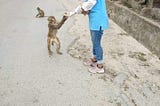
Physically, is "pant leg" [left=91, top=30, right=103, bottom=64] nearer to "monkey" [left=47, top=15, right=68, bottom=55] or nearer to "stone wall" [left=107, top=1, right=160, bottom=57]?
"monkey" [left=47, top=15, right=68, bottom=55]

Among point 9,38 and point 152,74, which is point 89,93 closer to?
point 152,74

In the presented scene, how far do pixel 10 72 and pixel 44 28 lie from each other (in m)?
3.45

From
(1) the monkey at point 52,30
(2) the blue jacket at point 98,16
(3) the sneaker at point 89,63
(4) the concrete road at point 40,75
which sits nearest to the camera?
(4) the concrete road at point 40,75

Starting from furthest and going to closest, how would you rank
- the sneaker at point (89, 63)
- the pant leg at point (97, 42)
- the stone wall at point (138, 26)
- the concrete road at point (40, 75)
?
the stone wall at point (138, 26) < the sneaker at point (89, 63) < the pant leg at point (97, 42) < the concrete road at point (40, 75)

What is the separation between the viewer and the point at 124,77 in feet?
18.6

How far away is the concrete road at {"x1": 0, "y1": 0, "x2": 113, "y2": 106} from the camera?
472cm

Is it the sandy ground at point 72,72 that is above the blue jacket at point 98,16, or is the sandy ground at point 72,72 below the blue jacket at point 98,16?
below

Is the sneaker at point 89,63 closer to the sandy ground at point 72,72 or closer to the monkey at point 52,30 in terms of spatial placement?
the sandy ground at point 72,72

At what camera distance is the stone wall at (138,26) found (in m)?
7.06

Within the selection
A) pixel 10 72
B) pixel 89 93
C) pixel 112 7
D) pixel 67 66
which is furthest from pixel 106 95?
pixel 112 7

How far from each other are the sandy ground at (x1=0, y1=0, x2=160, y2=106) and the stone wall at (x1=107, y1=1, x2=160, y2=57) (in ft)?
0.55

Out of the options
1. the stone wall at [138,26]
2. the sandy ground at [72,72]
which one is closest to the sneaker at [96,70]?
the sandy ground at [72,72]

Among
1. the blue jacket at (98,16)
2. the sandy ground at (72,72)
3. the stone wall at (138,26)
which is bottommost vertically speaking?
the sandy ground at (72,72)

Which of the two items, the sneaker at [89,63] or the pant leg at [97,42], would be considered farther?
the sneaker at [89,63]
